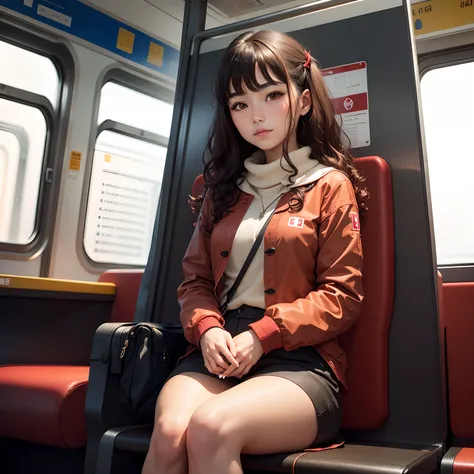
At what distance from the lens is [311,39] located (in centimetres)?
230

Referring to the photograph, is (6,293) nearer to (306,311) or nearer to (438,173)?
(306,311)

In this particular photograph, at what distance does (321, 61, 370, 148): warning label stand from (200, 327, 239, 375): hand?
0.87 meters

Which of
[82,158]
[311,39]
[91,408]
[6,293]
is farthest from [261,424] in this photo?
[82,158]

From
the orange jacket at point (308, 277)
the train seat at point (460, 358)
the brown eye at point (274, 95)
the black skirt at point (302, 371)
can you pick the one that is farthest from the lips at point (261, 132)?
the train seat at point (460, 358)

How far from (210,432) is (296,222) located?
0.68 m

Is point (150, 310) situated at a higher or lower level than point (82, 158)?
lower

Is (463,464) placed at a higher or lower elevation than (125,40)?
lower

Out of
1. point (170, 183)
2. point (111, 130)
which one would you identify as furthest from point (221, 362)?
point (111, 130)

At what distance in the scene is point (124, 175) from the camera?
427 cm

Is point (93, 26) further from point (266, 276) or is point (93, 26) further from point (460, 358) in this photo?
point (460, 358)

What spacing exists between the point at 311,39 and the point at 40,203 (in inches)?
82.6

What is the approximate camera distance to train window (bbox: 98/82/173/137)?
13.4ft

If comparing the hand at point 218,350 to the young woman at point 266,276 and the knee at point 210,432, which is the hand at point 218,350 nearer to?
Answer: the young woman at point 266,276

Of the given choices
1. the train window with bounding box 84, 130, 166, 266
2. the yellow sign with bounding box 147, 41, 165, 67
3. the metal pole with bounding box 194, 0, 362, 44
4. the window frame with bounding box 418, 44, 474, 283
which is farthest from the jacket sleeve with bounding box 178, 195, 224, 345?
the yellow sign with bounding box 147, 41, 165, 67
